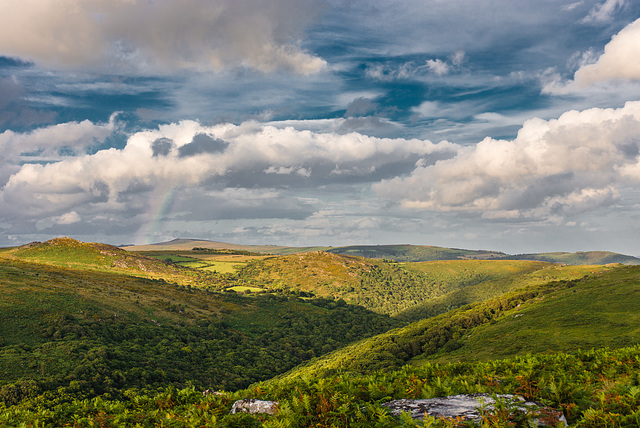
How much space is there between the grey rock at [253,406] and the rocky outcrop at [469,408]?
4.65m

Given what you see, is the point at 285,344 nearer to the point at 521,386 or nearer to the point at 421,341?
the point at 421,341

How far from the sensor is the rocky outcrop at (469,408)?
31.4ft

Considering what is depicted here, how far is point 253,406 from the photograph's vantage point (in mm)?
13375

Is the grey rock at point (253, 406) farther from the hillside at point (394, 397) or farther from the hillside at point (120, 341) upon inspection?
the hillside at point (120, 341)

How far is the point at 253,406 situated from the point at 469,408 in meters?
8.25

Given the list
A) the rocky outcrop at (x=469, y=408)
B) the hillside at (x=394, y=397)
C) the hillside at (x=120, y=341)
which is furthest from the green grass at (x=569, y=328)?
the hillside at (x=120, y=341)

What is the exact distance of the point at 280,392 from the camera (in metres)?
15.0

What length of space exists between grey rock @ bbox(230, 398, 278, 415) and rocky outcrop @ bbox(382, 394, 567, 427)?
4650 mm

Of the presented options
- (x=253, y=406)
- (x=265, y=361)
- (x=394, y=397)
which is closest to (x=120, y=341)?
(x=265, y=361)

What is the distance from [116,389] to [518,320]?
96.4 meters

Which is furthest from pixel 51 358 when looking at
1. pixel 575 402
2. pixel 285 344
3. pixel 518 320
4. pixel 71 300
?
pixel 285 344

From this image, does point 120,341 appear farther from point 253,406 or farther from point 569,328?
point 569,328

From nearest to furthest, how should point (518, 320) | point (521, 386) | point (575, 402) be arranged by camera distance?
1. point (575, 402)
2. point (521, 386)
3. point (518, 320)

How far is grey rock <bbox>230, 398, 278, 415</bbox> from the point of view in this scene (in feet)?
42.9
